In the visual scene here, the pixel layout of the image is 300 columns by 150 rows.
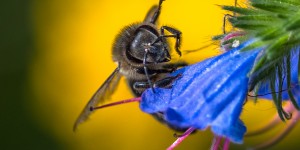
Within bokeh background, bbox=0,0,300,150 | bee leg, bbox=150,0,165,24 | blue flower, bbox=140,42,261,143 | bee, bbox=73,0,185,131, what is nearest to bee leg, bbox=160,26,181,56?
bee, bbox=73,0,185,131

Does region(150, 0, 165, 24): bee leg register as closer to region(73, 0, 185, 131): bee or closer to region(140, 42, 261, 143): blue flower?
region(73, 0, 185, 131): bee

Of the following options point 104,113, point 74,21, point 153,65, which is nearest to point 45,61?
point 74,21

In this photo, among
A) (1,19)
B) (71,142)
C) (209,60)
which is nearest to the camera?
(209,60)

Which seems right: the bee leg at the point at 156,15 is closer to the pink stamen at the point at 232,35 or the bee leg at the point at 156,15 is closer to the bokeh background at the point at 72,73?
the pink stamen at the point at 232,35

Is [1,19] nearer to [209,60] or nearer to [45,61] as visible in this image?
[45,61]

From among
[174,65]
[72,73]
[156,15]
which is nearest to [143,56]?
[174,65]

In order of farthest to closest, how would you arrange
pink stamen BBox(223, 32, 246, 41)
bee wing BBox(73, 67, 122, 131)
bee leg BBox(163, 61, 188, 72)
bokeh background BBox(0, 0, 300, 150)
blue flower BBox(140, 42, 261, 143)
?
bokeh background BBox(0, 0, 300, 150) → bee wing BBox(73, 67, 122, 131) → bee leg BBox(163, 61, 188, 72) → pink stamen BBox(223, 32, 246, 41) → blue flower BBox(140, 42, 261, 143)
